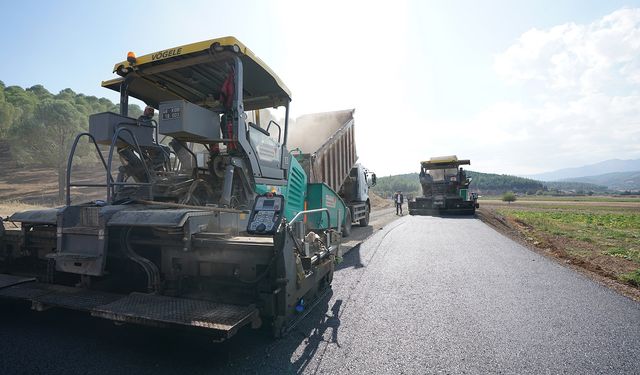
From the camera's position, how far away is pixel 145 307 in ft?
8.15

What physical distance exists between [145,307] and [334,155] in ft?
24.5

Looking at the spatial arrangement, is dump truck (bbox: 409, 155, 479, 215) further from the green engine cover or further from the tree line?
the tree line

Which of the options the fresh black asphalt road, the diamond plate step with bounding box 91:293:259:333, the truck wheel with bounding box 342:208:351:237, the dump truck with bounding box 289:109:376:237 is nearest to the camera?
the diamond plate step with bounding box 91:293:259:333

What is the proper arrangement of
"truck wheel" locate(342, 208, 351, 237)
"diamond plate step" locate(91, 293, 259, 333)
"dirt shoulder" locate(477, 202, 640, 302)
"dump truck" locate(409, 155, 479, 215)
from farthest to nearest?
"dump truck" locate(409, 155, 479, 215) → "truck wheel" locate(342, 208, 351, 237) → "dirt shoulder" locate(477, 202, 640, 302) → "diamond plate step" locate(91, 293, 259, 333)

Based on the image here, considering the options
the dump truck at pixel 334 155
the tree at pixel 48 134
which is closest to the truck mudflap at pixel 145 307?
the dump truck at pixel 334 155

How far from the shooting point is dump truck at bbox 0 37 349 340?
270cm

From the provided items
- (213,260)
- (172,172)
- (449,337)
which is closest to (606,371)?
(449,337)

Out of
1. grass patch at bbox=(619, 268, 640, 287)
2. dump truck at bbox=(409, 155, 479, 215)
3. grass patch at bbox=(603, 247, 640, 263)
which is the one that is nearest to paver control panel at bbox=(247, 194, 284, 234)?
grass patch at bbox=(619, 268, 640, 287)

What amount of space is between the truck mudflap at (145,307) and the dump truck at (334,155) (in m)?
5.15

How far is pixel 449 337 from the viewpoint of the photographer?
3.08 metres

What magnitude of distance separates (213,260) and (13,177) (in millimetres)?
44840

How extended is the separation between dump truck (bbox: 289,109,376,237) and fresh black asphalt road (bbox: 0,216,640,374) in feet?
13.9

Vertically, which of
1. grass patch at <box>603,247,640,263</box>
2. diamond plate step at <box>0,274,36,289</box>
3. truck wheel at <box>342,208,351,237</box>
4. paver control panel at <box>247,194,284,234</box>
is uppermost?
paver control panel at <box>247,194,284,234</box>

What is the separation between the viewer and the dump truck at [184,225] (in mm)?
2703
